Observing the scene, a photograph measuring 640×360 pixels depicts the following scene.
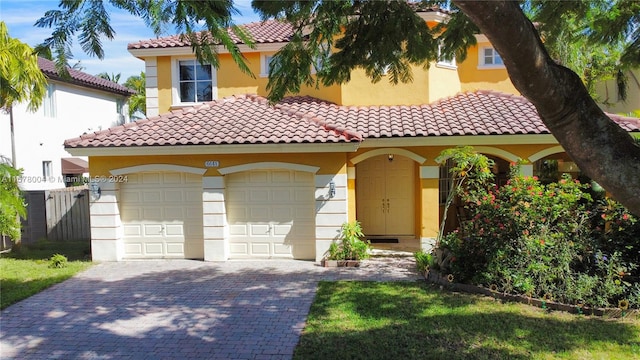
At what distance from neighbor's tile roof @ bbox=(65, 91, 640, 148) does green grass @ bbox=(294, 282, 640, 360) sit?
174 inches

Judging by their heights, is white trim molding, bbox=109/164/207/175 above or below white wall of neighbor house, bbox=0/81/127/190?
below

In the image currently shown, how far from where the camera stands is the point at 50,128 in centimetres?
2094

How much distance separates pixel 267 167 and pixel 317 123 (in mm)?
1776

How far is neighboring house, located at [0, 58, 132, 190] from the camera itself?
1903cm

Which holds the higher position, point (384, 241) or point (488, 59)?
point (488, 59)

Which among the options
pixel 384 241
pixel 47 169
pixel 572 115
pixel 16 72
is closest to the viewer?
pixel 572 115

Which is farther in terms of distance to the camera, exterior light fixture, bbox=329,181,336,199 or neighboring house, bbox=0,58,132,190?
neighboring house, bbox=0,58,132,190

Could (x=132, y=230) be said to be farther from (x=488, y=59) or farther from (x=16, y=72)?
(x=488, y=59)

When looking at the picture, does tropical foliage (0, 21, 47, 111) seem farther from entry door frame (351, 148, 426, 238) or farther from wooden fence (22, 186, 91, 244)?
entry door frame (351, 148, 426, 238)

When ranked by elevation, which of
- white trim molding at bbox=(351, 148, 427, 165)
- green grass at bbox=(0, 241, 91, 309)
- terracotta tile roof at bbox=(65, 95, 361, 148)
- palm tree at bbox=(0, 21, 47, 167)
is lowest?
green grass at bbox=(0, 241, 91, 309)

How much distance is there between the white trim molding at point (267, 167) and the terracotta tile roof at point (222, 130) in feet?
2.56

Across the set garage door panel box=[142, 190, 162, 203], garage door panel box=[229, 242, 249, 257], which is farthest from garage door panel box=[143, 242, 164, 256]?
garage door panel box=[229, 242, 249, 257]

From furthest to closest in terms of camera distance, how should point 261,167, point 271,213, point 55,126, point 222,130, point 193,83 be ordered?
point 55,126, point 193,83, point 271,213, point 222,130, point 261,167

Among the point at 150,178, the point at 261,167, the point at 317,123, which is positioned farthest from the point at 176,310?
the point at 317,123
